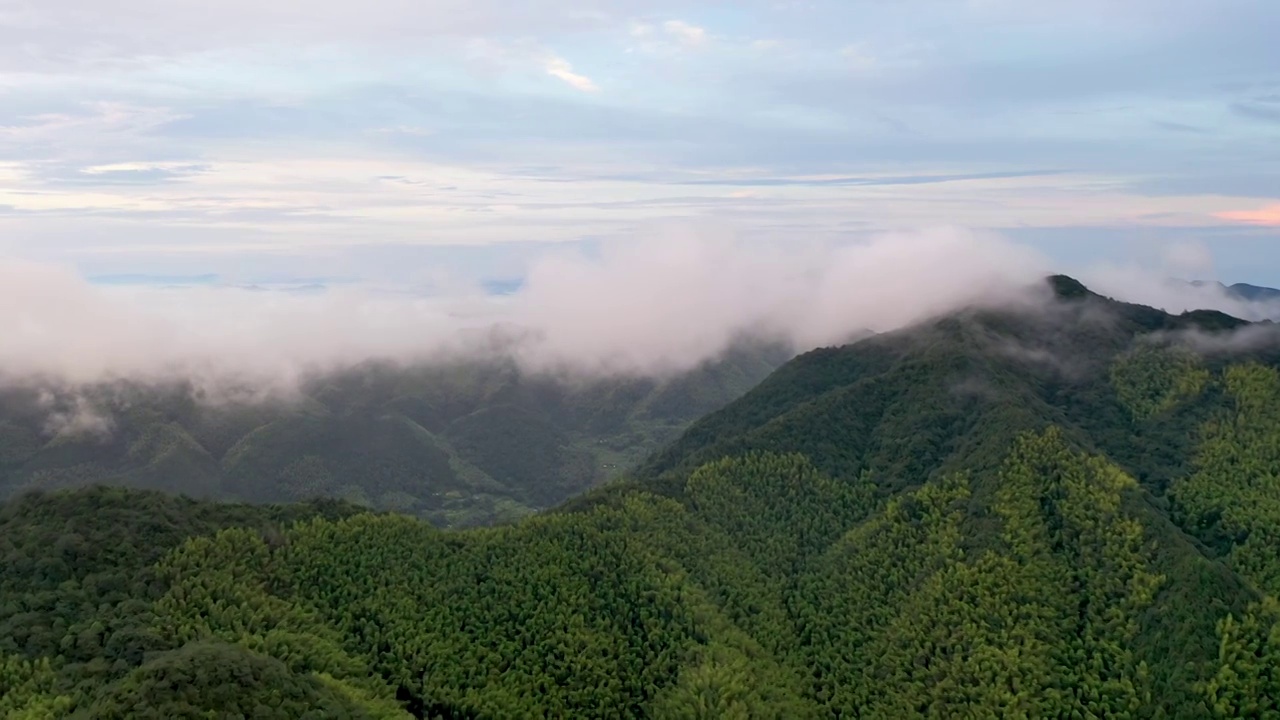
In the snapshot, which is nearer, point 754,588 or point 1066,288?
point 754,588

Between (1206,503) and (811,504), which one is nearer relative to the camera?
(1206,503)

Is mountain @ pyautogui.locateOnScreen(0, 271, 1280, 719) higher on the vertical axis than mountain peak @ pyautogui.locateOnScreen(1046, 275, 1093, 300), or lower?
lower

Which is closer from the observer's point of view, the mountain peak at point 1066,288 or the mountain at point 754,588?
the mountain at point 754,588

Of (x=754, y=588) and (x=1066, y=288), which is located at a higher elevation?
(x=1066, y=288)

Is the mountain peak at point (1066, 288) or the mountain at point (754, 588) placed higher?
the mountain peak at point (1066, 288)

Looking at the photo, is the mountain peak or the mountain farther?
the mountain peak

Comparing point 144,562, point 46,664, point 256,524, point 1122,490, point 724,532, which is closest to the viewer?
point 46,664

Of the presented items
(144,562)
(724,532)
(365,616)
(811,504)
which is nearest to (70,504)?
(144,562)

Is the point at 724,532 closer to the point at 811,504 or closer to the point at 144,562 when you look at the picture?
the point at 811,504
